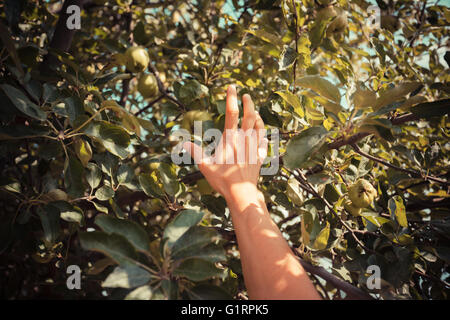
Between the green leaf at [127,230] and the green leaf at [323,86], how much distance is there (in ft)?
1.92

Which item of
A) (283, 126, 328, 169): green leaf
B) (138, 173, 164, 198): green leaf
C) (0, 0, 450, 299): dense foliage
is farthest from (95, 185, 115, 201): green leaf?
(283, 126, 328, 169): green leaf

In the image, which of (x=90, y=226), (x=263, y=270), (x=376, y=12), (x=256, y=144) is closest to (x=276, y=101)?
(x=256, y=144)

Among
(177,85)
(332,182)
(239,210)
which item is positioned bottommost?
(239,210)

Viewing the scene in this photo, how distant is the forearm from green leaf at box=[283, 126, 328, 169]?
5.5 inches

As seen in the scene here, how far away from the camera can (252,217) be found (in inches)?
31.9

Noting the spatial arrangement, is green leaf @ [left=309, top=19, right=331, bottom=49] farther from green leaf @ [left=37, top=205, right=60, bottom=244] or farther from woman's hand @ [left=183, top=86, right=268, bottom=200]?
green leaf @ [left=37, top=205, right=60, bottom=244]

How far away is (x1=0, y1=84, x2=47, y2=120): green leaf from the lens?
0.88 m

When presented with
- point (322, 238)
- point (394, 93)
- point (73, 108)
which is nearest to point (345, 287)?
point (322, 238)

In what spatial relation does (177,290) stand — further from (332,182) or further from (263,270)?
(332,182)

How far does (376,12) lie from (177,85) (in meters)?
1.04

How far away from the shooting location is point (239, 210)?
0.85 metres

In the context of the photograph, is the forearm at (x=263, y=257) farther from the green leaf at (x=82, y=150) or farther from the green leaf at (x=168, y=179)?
the green leaf at (x=82, y=150)

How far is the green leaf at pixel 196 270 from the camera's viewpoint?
752 mm

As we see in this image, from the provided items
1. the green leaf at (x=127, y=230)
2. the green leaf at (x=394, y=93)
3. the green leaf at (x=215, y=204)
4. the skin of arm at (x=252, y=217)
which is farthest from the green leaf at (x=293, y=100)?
the green leaf at (x=127, y=230)
